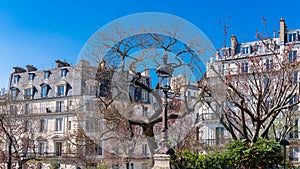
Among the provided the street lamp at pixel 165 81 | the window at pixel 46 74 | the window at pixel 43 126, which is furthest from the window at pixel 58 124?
the street lamp at pixel 165 81

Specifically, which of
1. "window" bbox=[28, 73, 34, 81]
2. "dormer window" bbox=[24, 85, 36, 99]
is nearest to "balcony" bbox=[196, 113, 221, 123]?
"dormer window" bbox=[24, 85, 36, 99]

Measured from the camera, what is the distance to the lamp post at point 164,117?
7.64 metres

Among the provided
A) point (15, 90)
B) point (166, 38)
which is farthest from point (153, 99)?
point (15, 90)

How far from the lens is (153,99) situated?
8.00 meters

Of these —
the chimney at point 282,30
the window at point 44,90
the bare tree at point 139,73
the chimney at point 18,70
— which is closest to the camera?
the bare tree at point 139,73

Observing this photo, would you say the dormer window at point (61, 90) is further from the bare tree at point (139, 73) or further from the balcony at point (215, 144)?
the bare tree at point (139, 73)

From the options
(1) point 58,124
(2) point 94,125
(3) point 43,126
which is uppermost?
(2) point 94,125

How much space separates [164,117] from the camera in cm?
803

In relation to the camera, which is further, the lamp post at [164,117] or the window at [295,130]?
the window at [295,130]

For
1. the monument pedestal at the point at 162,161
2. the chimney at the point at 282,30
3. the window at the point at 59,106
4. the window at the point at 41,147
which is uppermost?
the chimney at the point at 282,30

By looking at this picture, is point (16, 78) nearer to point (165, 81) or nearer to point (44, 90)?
point (44, 90)

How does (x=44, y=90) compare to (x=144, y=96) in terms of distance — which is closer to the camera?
(x=144, y=96)

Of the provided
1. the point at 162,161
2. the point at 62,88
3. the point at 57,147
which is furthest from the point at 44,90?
the point at 162,161

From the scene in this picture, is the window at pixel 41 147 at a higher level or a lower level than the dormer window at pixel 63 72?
lower
